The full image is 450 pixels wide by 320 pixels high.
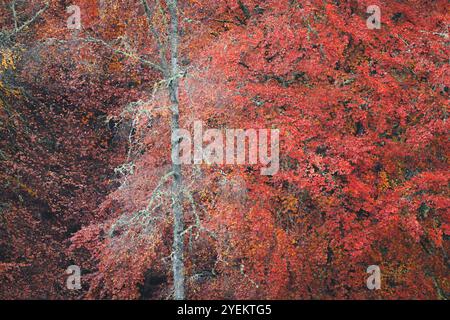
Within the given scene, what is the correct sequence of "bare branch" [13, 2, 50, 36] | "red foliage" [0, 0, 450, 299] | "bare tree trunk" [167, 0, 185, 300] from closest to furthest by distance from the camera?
"bare tree trunk" [167, 0, 185, 300]
"red foliage" [0, 0, 450, 299]
"bare branch" [13, 2, 50, 36]

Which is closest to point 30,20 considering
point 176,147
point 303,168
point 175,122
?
point 175,122

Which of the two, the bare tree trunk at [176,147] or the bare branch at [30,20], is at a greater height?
the bare branch at [30,20]

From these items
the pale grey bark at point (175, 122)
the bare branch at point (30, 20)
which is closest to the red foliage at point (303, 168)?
the pale grey bark at point (175, 122)

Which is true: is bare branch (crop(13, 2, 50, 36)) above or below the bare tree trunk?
above

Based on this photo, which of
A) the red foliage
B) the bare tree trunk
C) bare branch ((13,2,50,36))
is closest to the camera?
the bare tree trunk

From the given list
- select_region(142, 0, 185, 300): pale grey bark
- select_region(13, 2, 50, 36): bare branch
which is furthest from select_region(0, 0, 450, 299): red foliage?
select_region(13, 2, 50, 36): bare branch

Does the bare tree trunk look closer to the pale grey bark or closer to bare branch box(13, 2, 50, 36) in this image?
the pale grey bark

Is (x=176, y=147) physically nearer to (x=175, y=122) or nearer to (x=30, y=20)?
(x=175, y=122)

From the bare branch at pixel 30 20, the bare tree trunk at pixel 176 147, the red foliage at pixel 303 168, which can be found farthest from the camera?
the bare branch at pixel 30 20

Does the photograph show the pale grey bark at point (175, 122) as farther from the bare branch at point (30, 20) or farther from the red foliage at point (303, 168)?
the bare branch at point (30, 20)

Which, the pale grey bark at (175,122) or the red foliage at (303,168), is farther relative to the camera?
the red foliage at (303,168)
